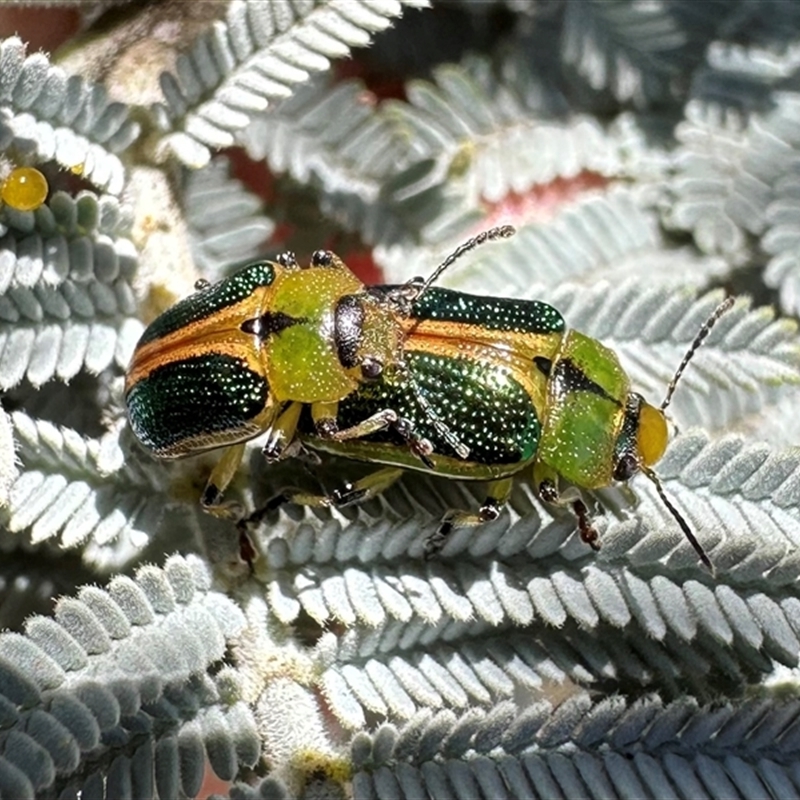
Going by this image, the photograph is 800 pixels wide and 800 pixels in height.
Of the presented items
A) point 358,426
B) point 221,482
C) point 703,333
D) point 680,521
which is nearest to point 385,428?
point 358,426

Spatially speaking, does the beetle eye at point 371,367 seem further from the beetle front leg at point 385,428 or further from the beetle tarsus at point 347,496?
the beetle tarsus at point 347,496

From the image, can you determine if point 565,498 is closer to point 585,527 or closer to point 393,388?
point 585,527

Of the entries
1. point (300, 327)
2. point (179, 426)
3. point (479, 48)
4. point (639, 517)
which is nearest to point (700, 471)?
point (639, 517)

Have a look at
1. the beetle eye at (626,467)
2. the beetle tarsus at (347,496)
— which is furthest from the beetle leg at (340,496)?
the beetle eye at (626,467)

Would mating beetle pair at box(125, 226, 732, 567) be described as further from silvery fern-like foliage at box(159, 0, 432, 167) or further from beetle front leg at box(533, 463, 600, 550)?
silvery fern-like foliage at box(159, 0, 432, 167)

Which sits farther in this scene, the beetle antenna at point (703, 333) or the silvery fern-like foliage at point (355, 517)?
the beetle antenna at point (703, 333)
